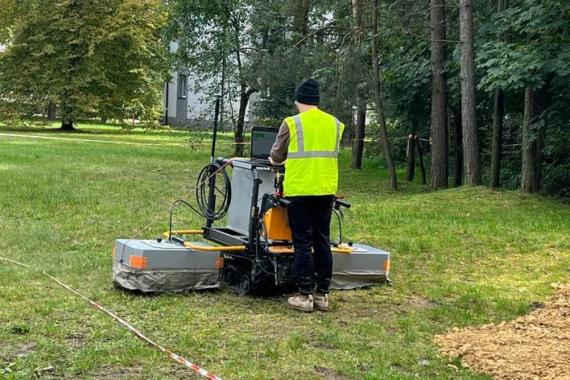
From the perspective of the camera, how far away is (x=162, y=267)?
6.61m

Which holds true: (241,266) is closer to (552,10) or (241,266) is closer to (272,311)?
(272,311)

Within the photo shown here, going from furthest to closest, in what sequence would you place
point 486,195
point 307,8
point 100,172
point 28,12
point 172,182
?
point 28,12 < point 307,8 < point 100,172 < point 172,182 < point 486,195

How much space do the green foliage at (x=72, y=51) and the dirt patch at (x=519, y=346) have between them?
3267cm

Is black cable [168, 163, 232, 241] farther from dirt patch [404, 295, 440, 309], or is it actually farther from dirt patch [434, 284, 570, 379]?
dirt patch [434, 284, 570, 379]

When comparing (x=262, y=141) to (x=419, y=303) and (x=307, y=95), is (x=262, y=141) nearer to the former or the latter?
(x=307, y=95)

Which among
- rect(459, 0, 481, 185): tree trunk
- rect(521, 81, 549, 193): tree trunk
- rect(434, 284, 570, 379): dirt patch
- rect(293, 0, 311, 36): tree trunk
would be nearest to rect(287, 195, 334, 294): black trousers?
rect(434, 284, 570, 379): dirt patch

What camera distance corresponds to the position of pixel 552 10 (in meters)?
13.1

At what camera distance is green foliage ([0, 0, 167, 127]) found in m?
37.7

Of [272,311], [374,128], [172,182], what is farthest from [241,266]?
[374,128]

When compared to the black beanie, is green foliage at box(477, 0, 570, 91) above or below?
above

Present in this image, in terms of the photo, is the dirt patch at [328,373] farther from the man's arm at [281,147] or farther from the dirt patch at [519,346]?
the man's arm at [281,147]

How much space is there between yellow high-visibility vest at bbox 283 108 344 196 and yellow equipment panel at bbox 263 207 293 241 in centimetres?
38

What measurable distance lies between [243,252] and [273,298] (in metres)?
0.48

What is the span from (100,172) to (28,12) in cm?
2321
